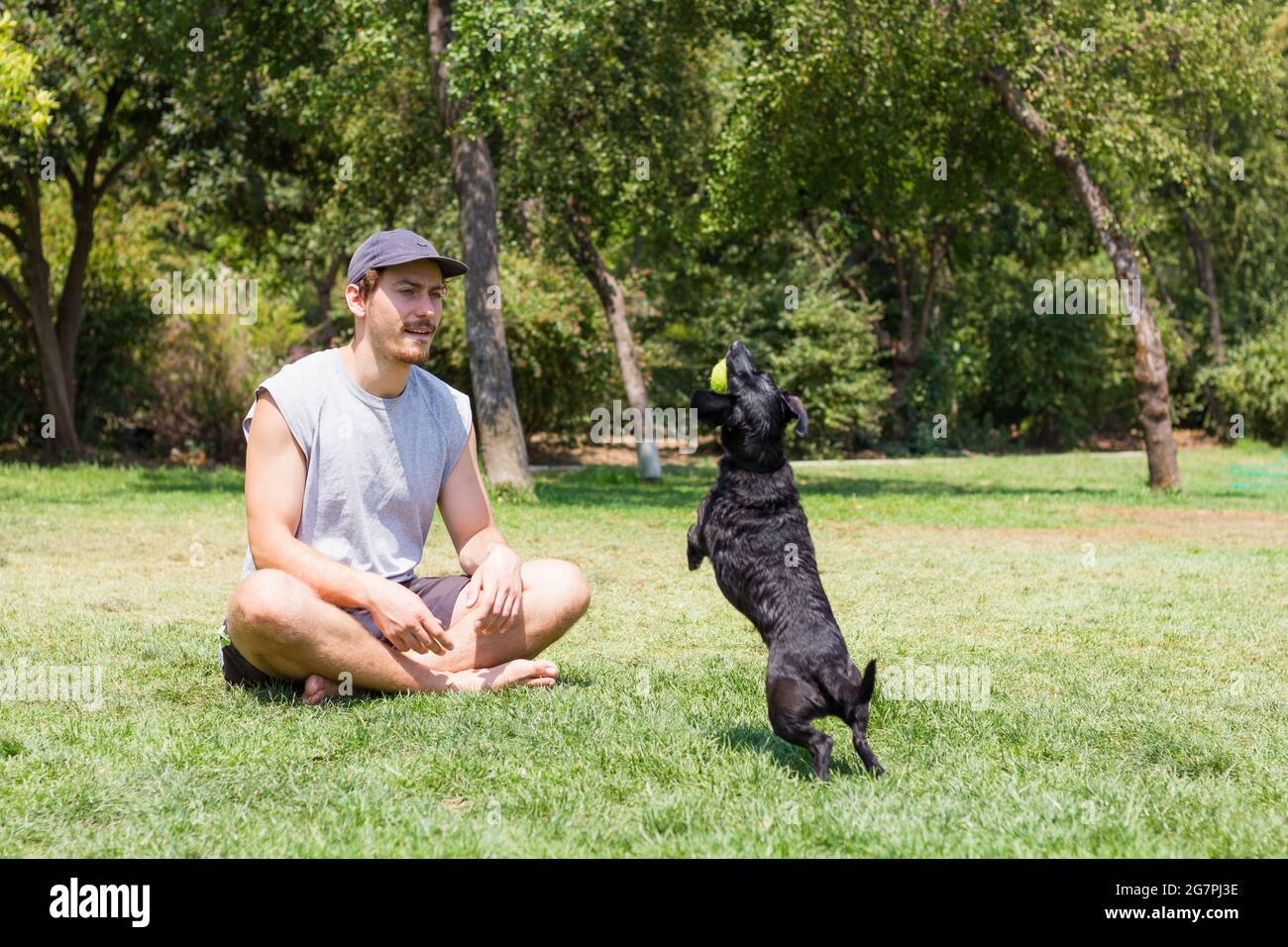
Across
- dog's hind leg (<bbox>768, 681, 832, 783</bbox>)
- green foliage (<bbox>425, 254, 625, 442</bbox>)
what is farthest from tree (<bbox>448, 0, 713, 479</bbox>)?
dog's hind leg (<bbox>768, 681, 832, 783</bbox>)

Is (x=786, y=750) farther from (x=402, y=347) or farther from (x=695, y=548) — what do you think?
(x=402, y=347)

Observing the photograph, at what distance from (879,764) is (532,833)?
4.03 feet

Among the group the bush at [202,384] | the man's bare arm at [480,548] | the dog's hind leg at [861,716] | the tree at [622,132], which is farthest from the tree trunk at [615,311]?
the dog's hind leg at [861,716]

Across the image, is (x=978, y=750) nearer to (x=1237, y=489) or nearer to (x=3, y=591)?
(x=3, y=591)

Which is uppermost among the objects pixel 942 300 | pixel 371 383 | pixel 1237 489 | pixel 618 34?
pixel 618 34

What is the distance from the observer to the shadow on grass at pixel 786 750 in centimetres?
433

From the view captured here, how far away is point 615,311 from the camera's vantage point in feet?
66.9

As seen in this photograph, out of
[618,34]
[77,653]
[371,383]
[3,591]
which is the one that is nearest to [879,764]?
[371,383]

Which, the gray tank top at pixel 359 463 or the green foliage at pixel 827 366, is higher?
the green foliage at pixel 827 366

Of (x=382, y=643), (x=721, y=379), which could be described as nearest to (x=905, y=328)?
(x=382, y=643)

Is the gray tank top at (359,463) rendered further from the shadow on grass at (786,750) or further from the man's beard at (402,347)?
the shadow on grass at (786,750)

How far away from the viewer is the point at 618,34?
17.6m

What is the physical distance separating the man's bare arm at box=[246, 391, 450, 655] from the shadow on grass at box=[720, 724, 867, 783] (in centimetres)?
115
